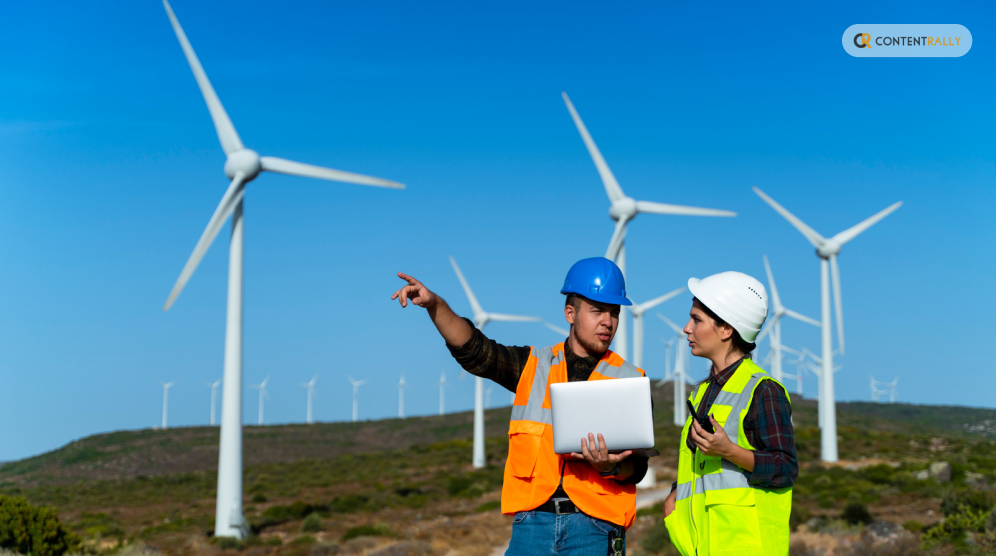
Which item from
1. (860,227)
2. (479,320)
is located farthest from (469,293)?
(860,227)

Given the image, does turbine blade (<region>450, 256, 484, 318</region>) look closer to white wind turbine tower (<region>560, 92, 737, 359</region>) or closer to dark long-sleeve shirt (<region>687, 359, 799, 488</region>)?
white wind turbine tower (<region>560, 92, 737, 359</region>)

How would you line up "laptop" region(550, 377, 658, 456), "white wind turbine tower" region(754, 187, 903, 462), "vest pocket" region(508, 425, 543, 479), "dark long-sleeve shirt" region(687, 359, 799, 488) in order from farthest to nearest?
1. "white wind turbine tower" region(754, 187, 903, 462)
2. "vest pocket" region(508, 425, 543, 479)
3. "laptop" region(550, 377, 658, 456)
4. "dark long-sleeve shirt" region(687, 359, 799, 488)

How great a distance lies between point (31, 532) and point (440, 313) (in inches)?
620

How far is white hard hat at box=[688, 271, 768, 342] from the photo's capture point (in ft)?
15.3

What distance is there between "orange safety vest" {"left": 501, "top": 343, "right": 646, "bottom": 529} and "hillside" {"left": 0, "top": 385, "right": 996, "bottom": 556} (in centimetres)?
1415

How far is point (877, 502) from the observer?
1043 inches

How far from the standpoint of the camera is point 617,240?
33.0 metres

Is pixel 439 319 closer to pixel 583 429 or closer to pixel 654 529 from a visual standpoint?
pixel 583 429

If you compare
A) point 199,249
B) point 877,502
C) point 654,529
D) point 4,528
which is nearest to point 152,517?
point 199,249

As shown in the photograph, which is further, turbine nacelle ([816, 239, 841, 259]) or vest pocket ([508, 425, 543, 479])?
turbine nacelle ([816, 239, 841, 259])

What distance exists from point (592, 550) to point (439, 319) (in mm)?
1757

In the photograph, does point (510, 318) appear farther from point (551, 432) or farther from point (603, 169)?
point (551, 432)

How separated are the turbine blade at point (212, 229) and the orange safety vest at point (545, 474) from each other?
18.3 metres

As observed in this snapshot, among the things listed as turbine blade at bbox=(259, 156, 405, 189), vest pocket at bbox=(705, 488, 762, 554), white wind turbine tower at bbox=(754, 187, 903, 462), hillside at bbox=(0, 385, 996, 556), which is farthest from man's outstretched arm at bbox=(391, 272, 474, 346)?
white wind turbine tower at bbox=(754, 187, 903, 462)
